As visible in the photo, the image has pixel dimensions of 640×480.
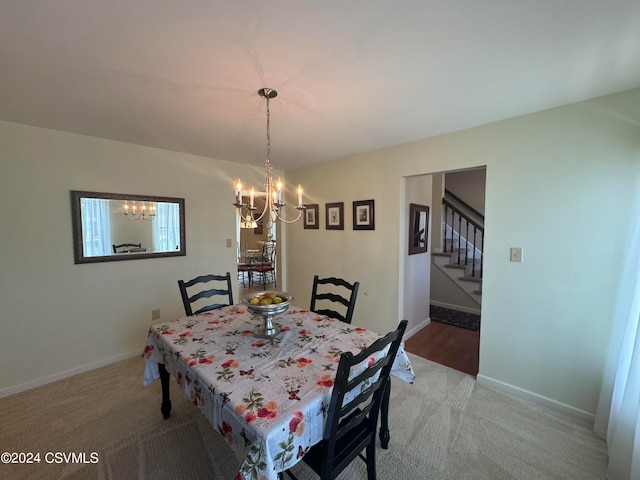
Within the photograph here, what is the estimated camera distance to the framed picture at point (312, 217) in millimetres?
3781

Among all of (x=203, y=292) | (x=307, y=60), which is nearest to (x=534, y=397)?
(x=203, y=292)

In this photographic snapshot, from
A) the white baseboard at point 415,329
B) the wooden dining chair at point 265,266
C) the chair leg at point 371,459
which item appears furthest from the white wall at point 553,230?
the wooden dining chair at point 265,266

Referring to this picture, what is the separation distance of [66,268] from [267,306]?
2.25 meters

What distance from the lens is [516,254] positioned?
2193 millimetres

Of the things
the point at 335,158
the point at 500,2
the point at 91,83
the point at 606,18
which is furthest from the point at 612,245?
the point at 91,83

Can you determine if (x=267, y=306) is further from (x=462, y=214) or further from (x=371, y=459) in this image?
(x=462, y=214)

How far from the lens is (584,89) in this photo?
173 cm

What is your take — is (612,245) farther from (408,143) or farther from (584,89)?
(408,143)

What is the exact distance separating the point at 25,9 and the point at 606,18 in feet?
7.94

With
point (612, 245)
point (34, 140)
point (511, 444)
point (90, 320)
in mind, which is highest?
point (34, 140)

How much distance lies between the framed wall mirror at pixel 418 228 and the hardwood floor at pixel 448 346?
1.09 meters

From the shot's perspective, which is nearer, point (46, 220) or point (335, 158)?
point (46, 220)

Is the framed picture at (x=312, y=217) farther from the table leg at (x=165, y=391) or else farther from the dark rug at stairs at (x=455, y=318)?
the table leg at (x=165, y=391)

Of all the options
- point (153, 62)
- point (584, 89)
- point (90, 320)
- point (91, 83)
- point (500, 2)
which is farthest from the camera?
point (90, 320)
